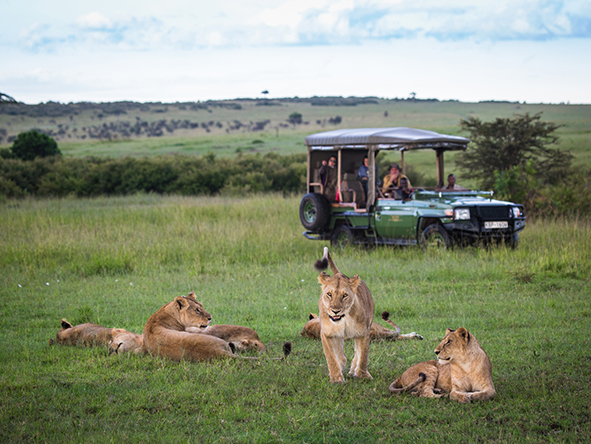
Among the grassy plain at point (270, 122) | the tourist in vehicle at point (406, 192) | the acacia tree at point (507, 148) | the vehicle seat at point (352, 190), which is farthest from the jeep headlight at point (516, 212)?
the grassy plain at point (270, 122)

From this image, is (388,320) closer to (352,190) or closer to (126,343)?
(126,343)

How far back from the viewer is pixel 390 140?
13359mm

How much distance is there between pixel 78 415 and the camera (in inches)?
189

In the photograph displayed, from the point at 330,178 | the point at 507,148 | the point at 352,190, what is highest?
the point at 507,148

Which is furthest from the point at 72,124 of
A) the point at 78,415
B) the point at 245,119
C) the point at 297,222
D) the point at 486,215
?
the point at 78,415

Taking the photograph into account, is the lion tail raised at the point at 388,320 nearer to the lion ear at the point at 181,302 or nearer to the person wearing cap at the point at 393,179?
the lion ear at the point at 181,302

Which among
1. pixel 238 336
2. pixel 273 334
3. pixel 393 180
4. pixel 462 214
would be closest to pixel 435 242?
pixel 462 214

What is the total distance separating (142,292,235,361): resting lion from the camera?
6.02 metres

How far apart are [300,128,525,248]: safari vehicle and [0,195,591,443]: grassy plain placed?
49 cm

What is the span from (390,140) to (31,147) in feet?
113

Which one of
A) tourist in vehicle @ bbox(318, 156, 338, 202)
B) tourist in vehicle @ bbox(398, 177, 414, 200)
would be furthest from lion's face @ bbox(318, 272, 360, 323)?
tourist in vehicle @ bbox(318, 156, 338, 202)

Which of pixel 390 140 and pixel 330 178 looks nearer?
pixel 390 140

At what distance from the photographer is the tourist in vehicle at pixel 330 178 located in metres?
15.0

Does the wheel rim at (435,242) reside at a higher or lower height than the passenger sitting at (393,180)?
lower
